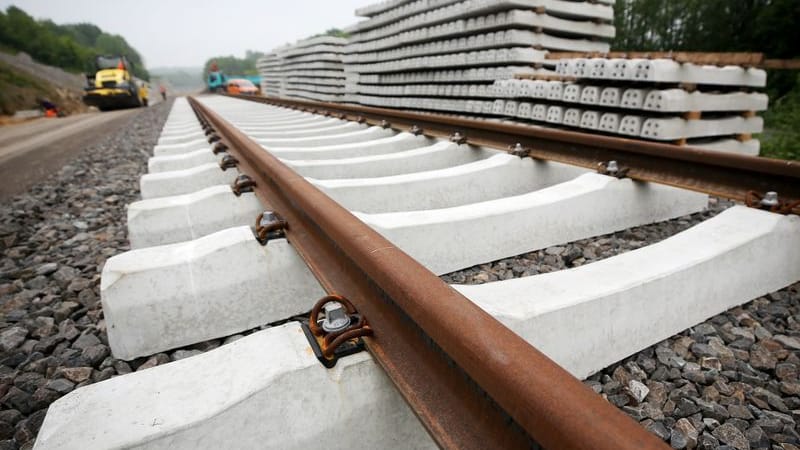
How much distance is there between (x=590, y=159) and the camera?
2.82m

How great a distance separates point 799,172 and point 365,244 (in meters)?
2.08

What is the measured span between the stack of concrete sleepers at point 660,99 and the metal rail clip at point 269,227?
4300mm

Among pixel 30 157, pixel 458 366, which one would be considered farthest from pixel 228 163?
pixel 30 157

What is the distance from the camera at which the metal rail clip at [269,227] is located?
1.54m

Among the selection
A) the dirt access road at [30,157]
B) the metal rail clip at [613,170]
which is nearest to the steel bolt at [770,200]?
the metal rail clip at [613,170]

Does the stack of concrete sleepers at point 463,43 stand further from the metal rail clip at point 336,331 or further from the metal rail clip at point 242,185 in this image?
the metal rail clip at point 336,331

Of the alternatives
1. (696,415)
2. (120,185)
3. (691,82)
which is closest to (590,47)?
(691,82)

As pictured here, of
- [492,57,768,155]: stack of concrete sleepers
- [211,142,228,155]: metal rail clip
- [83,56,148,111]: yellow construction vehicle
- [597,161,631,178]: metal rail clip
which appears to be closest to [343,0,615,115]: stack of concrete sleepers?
[492,57,768,155]: stack of concrete sleepers

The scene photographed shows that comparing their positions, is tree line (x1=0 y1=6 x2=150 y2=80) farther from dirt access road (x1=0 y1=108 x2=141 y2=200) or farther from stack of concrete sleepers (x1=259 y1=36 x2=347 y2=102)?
dirt access road (x1=0 y1=108 x2=141 y2=200)

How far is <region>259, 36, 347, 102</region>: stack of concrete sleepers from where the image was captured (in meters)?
17.0

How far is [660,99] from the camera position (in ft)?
14.5

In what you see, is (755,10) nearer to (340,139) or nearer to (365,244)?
(340,139)

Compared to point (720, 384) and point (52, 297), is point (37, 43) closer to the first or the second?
point (52, 297)

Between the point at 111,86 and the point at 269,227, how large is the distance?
2584cm
